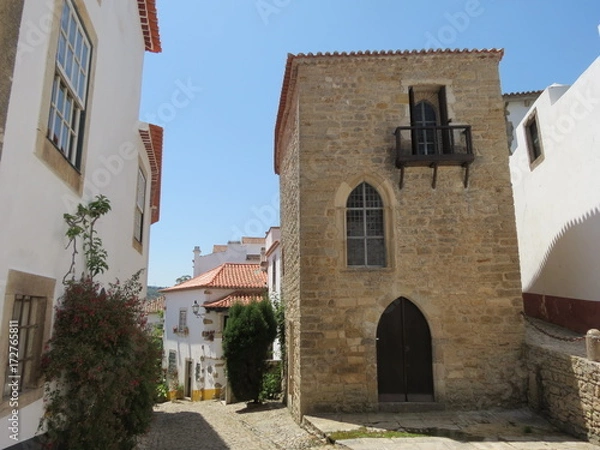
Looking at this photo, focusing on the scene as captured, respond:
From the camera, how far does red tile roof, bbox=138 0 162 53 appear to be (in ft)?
25.5

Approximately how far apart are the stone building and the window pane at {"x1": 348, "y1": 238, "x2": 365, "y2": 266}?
0.03 meters

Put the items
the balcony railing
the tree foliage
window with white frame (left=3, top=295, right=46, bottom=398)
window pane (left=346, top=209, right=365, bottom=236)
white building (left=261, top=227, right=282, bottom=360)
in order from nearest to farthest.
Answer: window with white frame (left=3, top=295, right=46, bottom=398) < the balcony railing < window pane (left=346, top=209, right=365, bottom=236) < the tree foliage < white building (left=261, top=227, right=282, bottom=360)

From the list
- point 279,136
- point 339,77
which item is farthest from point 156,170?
point 339,77

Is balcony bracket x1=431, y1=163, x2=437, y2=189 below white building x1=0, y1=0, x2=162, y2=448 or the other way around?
the other way around

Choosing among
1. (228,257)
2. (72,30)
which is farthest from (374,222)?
(228,257)

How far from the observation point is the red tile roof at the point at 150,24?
7758mm

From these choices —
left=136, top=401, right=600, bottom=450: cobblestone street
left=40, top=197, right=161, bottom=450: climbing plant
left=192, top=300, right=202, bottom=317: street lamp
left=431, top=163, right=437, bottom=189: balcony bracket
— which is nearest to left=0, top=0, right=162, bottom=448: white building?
left=40, top=197, right=161, bottom=450: climbing plant

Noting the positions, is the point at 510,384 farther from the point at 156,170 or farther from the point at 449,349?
the point at 156,170

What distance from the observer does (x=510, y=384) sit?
26.9ft

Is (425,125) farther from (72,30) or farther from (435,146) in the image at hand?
(72,30)

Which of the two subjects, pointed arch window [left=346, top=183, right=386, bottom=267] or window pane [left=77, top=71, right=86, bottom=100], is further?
pointed arch window [left=346, top=183, right=386, bottom=267]

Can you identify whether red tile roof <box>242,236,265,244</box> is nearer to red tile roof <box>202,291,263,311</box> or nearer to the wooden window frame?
red tile roof <box>202,291,263,311</box>

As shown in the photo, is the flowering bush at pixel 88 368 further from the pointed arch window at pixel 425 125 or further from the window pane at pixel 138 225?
the pointed arch window at pixel 425 125

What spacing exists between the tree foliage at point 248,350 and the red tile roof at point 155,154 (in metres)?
4.10
